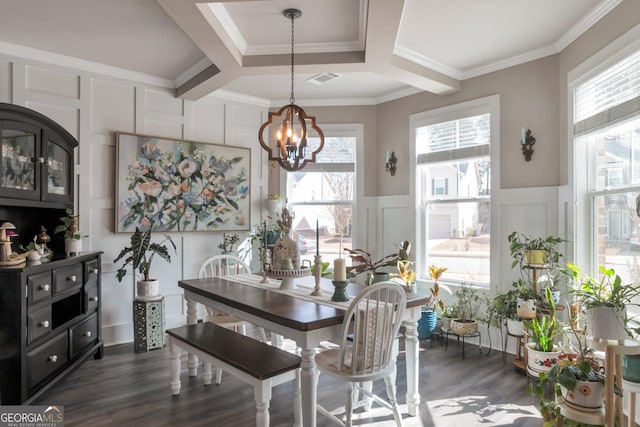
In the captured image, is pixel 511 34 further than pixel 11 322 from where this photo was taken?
Yes

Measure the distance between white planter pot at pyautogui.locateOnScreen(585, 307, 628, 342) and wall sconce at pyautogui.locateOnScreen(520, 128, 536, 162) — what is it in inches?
76.8

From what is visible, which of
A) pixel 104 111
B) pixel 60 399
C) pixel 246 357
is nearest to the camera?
pixel 246 357

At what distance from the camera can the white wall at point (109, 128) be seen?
366 cm

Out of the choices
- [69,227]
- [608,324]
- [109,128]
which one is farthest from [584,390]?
[109,128]

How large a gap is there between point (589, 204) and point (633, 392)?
5.03 feet

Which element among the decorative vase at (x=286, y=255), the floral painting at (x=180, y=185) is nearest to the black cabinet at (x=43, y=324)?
the floral painting at (x=180, y=185)

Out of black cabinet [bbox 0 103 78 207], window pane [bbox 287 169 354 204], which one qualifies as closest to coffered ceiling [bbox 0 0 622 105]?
black cabinet [bbox 0 103 78 207]

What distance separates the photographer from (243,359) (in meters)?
2.38

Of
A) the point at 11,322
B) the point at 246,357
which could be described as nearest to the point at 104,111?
the point at 11,322

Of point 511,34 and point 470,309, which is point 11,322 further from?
point 511,34

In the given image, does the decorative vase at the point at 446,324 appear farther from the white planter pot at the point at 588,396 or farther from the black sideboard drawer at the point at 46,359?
the black sideboard drawer at the point at 46,359

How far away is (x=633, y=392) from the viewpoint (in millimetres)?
2084

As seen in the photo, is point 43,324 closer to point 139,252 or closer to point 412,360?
point 139,252

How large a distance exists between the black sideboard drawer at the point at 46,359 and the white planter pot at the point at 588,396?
319 centimetres
